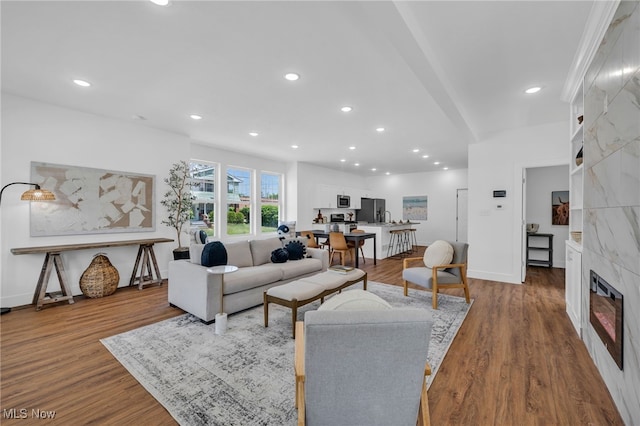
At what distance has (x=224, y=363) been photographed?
2.27 metres

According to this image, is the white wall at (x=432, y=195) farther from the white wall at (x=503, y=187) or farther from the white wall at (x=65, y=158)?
the white wall at (x=65, y=158)

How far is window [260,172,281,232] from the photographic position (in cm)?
745

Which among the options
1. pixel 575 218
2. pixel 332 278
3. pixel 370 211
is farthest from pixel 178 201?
pixel 370 211

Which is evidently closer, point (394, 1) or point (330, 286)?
point (394, 1)

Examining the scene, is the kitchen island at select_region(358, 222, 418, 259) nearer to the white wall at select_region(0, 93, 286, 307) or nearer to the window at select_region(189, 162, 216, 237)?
the window at select_region(189, 162, 216, 237)

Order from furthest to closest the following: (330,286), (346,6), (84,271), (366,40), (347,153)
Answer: (347,153) → (84,271) → (330,286) → (366,40) → (346,6)

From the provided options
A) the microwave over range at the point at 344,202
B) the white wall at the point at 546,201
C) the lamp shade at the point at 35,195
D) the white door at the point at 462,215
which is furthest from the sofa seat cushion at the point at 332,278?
the white door at the point at 462,215

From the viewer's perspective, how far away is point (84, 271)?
13.5 feet

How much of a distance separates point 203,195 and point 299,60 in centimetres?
434

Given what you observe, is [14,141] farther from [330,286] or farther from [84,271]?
[330,286]

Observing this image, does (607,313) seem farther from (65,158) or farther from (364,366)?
(65,158)

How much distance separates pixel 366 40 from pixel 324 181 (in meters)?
6.52

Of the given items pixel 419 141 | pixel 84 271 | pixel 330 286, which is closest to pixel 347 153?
pixel 419 141

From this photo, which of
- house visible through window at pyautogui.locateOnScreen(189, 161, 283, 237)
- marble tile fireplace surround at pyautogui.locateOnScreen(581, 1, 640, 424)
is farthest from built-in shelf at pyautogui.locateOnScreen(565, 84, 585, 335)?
house visible through window at pyautogui.locateOnScreen(189, 161, 283, 237)
